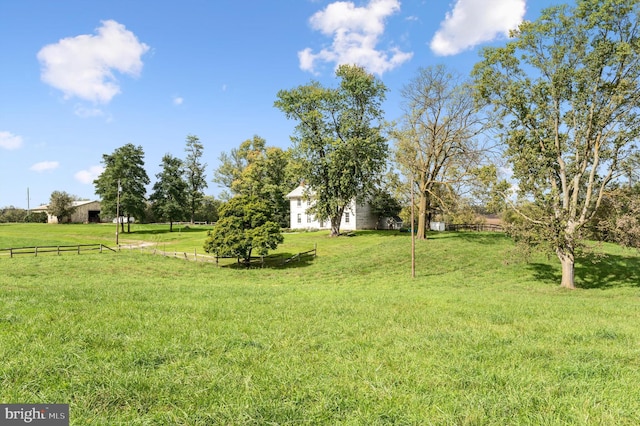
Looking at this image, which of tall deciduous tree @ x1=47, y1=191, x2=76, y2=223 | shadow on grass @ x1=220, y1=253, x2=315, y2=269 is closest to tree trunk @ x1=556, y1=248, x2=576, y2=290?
shadow on grass @ x1=220, y1=253, x2=315, y2=269

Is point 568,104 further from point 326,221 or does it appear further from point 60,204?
point 60,204

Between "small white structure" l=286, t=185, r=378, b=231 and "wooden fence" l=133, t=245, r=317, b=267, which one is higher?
"small white structure" l=286, t=185, r=378, b=231

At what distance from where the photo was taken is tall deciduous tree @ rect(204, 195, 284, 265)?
3077 centimetres

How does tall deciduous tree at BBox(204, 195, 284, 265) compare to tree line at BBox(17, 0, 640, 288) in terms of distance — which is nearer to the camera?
tree line at BBox(17, 0, 640, 288)

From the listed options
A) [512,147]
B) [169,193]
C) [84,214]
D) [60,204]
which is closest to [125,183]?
[169,193]

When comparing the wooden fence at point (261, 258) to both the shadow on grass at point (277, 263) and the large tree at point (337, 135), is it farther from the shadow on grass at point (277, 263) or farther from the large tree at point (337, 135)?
the large tree at point (337, 135)

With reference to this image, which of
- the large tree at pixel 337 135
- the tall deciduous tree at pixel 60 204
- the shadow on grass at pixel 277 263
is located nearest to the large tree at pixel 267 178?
the large tree at pixel 337 135

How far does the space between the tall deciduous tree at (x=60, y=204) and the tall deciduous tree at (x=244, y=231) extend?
69.6 metres

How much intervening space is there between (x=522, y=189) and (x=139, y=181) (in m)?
58.9

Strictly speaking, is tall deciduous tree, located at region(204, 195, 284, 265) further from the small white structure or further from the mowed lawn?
the small white structure

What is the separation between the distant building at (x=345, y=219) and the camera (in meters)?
59.1

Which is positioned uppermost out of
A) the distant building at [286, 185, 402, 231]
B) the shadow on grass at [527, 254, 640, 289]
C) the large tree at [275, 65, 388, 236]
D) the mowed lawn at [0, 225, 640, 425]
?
the large tree at [275, 65, 388, 236]

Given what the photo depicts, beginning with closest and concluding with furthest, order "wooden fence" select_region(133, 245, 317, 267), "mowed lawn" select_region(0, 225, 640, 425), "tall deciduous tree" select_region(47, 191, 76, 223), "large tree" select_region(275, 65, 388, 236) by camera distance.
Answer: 1. "mowed lawn" select_region(0, 225, 640, 425)
2. "wooden fence" select_region(133, 245, 317, 267)
3. "large tree" select_region(275, 65, 388, 236)
4. "tall deciduous tree" select_region(47, 191, 76, 223)

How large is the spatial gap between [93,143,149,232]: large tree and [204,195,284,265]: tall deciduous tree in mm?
33829
